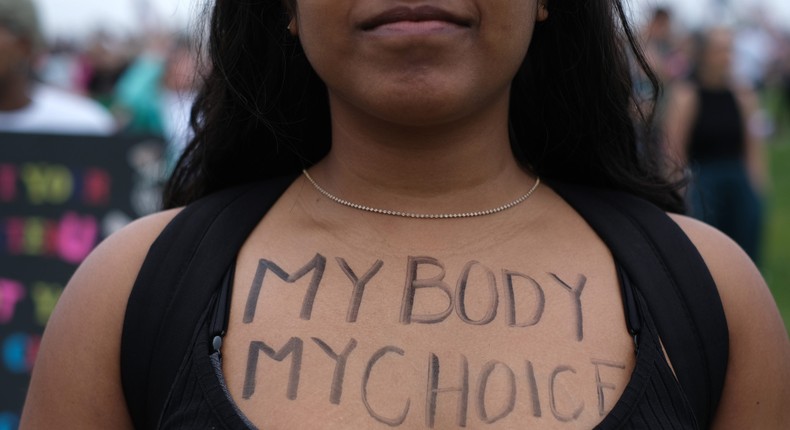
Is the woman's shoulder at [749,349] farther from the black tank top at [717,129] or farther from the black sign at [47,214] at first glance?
the black tank top at [717,129]

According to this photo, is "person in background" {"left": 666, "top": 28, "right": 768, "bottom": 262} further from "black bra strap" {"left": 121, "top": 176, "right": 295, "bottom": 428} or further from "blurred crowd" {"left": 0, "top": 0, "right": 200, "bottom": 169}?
"black bra strap" {"left": 121, "top": 176, "right": 295, "bottom": 428}

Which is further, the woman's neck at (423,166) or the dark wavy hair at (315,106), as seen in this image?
the dark wavy hair at (315,106)

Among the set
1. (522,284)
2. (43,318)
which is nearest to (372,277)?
(522,284)

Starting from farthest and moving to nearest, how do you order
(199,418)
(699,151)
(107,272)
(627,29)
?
1. (699,151)
2. (627,29)
3. (107,272)
4. (199,418)

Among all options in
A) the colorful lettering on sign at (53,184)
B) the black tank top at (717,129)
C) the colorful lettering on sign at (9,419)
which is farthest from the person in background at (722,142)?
the colorful lettering on sign at (9,419)

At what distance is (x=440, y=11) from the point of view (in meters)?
1.91

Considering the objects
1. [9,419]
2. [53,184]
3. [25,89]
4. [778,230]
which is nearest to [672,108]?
[778,230]

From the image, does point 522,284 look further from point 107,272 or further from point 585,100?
point 107,272

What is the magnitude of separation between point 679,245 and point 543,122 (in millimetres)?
461

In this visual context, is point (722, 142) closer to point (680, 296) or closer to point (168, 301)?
point (680, 296)

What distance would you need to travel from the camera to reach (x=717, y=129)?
8016mm

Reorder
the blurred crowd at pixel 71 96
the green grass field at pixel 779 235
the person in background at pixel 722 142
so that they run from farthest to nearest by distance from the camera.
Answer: the green grass field at pixel 779 235 → the person in background at pixel 722 142 → the blurred crowd at pixel 71 96

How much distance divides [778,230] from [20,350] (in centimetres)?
960

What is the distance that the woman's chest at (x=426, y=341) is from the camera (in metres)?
1.86
